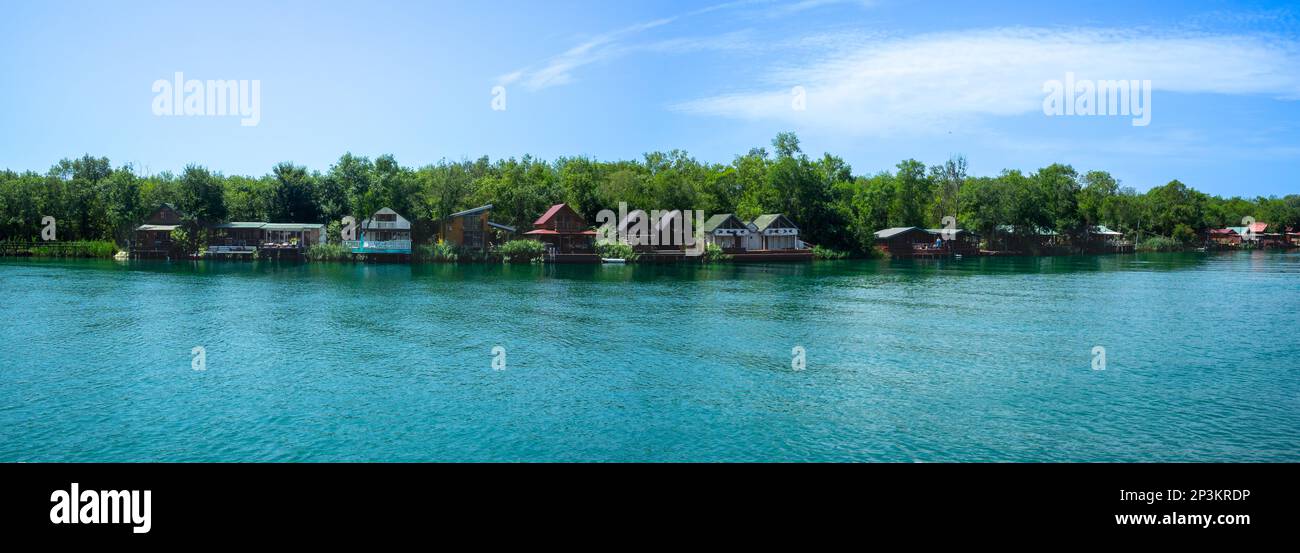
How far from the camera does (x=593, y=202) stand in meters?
87.0

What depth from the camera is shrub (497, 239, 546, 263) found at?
7331cm

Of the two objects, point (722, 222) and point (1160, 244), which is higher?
point (722, 222)

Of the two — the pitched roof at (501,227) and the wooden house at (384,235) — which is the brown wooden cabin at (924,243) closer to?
the pitched roof at (501,227)

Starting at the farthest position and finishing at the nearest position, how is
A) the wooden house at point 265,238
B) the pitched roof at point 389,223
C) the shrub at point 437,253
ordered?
the wooden house at point 265,238, the pitched roof at point 389,223, the shrub at point 437,253

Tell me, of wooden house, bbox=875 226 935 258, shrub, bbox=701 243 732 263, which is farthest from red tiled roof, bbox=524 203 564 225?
wooden house, bbox=875 226 935 258

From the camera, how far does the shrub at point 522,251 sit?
241 ft

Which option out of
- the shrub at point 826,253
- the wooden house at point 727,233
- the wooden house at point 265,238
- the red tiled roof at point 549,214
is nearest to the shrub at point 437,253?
the red tiled roof at point 549,214

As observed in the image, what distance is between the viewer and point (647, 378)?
67.5 feet

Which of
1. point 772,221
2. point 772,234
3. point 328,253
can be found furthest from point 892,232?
point 328,253

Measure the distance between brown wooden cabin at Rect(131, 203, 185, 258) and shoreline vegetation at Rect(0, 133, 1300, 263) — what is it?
4.68ft

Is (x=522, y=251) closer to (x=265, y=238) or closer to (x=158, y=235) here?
(x=265, y=238)

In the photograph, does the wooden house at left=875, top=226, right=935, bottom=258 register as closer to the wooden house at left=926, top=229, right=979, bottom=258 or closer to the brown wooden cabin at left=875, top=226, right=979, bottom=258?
the brown wooden cabin at left=875, top=226, right=979, bottom=258

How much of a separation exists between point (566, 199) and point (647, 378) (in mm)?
67240

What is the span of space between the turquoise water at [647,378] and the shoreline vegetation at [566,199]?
40.0 metres
